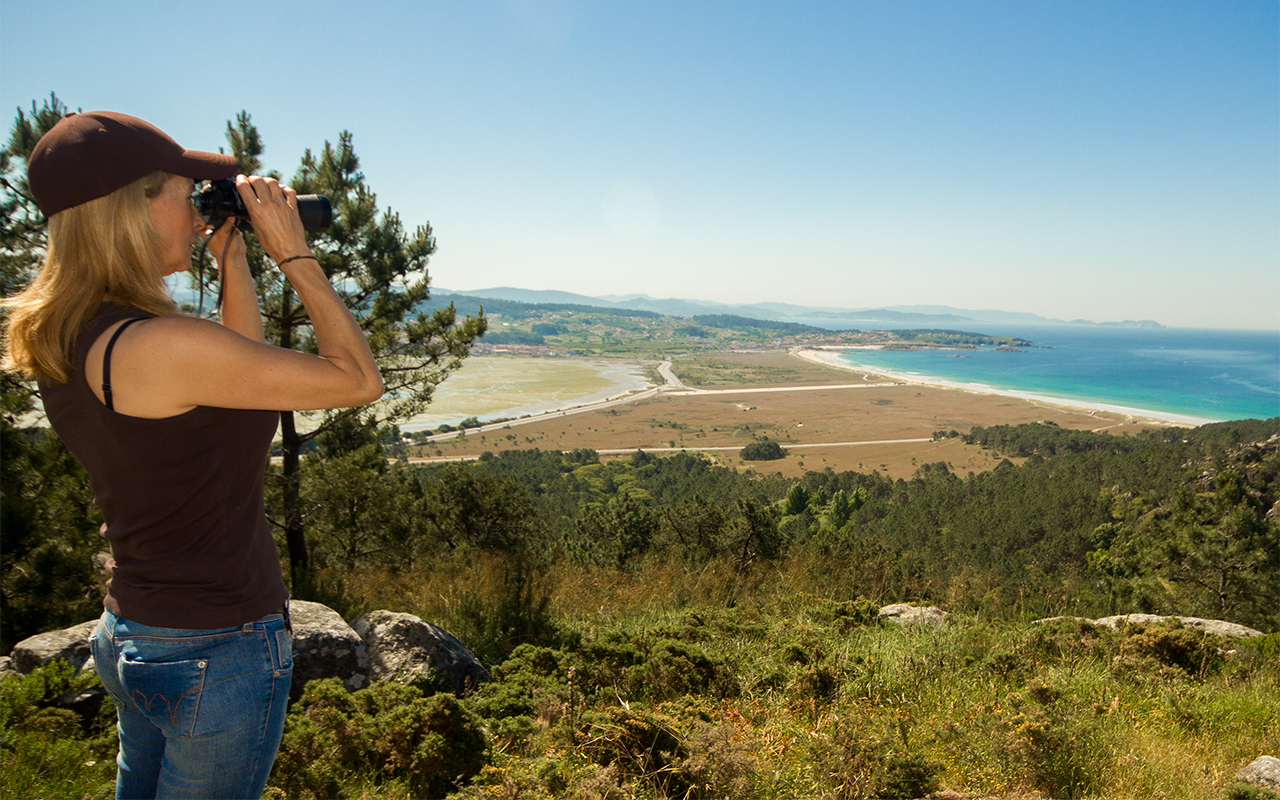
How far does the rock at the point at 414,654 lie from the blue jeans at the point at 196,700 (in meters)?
2.05

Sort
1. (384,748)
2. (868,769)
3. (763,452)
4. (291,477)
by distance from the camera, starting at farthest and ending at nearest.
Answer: (763,452), (291,477), (384,748), (868,769)

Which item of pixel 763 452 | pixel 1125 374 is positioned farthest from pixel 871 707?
pixel 1125 374

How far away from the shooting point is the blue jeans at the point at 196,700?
940mm

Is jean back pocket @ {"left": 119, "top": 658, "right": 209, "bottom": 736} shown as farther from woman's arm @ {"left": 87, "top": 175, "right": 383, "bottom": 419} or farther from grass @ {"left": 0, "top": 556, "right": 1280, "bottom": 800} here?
grass @ {"left": 0, "top": 556, "right": 1280, "bottom": 800}

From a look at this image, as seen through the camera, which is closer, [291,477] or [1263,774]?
[1263,774]

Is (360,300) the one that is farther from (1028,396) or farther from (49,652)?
(1028,396)

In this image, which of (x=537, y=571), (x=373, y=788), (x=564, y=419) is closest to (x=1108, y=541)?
(x=537, y=571)

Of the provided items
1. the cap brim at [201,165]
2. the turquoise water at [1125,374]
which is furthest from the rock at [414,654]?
the turquoise water at [1125,374]

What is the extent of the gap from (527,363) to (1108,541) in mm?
98529

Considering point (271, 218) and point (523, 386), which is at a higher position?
point (271, 218)

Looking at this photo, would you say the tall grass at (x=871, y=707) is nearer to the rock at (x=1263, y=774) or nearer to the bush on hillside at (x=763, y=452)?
the rock at (x=1263, y=774)

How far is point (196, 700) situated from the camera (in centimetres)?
94

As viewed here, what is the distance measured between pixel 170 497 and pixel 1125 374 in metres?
136

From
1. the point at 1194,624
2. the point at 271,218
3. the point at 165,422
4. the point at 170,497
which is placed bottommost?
the point at 1194,624
